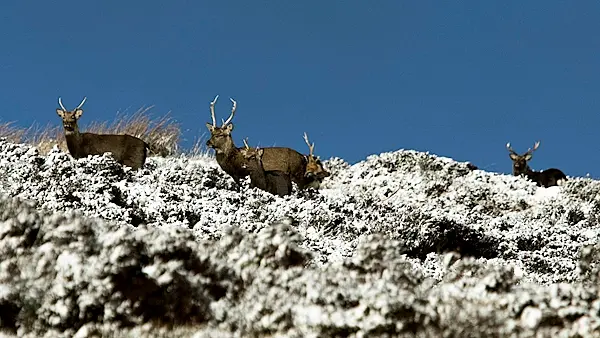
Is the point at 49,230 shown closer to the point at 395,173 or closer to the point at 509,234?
the point at 509,234

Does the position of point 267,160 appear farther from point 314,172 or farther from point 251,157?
point 251,157

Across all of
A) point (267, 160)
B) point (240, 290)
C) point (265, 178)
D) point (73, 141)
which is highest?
point (267, 160)

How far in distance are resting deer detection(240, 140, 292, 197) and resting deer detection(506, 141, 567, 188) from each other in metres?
8.24

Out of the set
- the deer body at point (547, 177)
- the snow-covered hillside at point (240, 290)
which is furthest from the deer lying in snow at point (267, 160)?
the snow-covered hillside at point (240, 290)

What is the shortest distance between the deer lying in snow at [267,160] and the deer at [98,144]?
1.20m

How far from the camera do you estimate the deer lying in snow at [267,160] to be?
40.5 ft

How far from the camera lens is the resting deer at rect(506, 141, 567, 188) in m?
18.7

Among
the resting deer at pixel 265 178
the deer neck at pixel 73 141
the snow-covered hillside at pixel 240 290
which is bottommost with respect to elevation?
the snow-covered hillside at pixel 240 290

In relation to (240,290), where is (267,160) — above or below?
above

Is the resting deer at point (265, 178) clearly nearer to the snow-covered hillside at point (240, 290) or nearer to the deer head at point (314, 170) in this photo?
the deer head at point (314, 170)

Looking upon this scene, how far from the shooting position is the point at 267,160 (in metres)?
16.2

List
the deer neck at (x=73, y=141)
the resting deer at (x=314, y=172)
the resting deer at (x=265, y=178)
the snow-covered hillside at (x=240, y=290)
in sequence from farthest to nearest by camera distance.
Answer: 1. the resting deer at (x=314, y=172)
2. the deer neck at (x=73, y=141)
3. the resting deer at (x=265, y=178)
4. the snow-covered hillside at (x=240, y=290)

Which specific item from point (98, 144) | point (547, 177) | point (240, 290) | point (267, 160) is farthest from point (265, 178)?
point (547, 177)

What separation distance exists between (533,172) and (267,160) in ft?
25.4
